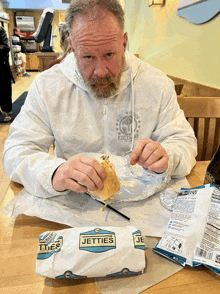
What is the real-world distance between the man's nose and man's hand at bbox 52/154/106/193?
0.41m

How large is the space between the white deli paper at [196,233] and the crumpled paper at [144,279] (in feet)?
0.06

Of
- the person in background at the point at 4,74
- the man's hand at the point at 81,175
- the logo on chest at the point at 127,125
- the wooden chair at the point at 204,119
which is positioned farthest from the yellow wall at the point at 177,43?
the person in background at the point at 4,74

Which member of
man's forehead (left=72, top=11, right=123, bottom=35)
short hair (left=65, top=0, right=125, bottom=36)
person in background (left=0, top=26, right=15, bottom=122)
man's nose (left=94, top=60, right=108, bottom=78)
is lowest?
person in background (left=0, top=26, right=15, bottom=122)

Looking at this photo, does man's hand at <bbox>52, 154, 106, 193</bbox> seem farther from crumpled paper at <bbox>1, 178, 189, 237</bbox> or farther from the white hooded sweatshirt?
the white hooded sweatshirt

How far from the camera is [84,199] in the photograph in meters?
0.78

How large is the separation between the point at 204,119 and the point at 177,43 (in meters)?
1.56

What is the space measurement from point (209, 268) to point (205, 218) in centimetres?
11

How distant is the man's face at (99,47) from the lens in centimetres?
90

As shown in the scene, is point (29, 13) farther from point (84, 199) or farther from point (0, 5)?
point (84, 199)

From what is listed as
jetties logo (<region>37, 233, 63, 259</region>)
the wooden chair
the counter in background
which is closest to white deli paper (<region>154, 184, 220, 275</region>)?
jetties logo (<region>37, 233, 63, 259</region>)

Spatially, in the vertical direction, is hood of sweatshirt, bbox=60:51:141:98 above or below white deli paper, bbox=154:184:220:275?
above

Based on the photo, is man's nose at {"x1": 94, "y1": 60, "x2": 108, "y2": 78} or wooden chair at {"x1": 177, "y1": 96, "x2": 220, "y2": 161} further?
wooden chair at {"x1": 177, "y1": 96, "x2": 220, "y2": 161}

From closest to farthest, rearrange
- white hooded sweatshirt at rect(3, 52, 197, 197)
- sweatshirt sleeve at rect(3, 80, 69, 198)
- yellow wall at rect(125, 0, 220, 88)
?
sweatshirt sleeve at rect(3, 80, 69, 198) < white hooded sweatshirt at rect(3, 52, 197, 197) < yellow wall at rect(125, 0, 220, 88)

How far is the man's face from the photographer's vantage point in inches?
35.4
